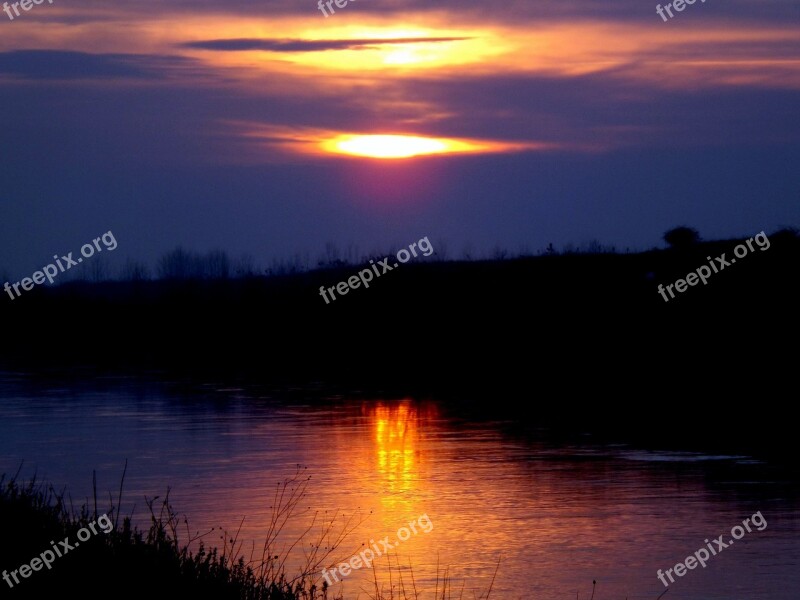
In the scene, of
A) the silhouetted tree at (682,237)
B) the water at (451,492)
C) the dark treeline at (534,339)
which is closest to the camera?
the water at (451,492)

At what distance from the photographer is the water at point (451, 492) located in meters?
12.1

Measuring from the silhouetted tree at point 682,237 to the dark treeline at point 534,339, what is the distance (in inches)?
4.5

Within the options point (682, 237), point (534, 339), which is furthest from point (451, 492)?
point (682, 237)

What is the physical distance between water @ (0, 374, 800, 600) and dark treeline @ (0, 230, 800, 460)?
9.84ft

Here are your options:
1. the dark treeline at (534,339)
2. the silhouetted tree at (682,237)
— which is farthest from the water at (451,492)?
the silhouetted tree at (682,237)

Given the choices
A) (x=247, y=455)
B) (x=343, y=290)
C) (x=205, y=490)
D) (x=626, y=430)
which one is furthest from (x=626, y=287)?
(x=205, y=490)

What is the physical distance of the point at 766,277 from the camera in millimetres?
39000

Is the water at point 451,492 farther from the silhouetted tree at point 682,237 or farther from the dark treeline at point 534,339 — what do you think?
the silhouetted tree at point 682,237

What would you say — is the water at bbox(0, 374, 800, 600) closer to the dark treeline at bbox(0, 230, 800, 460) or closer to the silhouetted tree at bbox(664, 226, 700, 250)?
the dark treeline at bbox(0, 230, 800, 460)

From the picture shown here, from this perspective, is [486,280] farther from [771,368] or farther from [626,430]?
[626,430]

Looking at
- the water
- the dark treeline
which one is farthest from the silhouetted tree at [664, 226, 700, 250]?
the water

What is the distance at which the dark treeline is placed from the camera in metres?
25.9

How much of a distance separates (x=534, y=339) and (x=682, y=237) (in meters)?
10.4

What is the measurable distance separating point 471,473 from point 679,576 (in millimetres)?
5512
